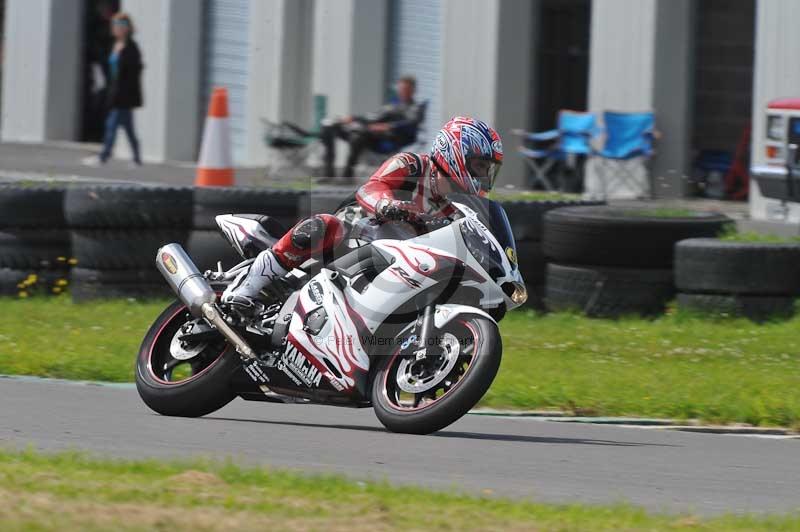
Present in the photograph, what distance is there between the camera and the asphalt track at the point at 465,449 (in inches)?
229

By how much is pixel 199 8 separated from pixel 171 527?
19589mm

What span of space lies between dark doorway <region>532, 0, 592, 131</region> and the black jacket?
5520mm

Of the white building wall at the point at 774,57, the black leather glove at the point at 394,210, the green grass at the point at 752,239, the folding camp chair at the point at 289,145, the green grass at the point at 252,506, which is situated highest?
the white building wall at the point at 774,57

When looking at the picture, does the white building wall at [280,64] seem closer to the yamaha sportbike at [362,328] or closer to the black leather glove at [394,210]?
the yamaha sportbike at [362,328]

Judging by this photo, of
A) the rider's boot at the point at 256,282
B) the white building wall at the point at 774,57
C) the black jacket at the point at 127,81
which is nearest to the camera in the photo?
the rider's boot at the point at 256,282

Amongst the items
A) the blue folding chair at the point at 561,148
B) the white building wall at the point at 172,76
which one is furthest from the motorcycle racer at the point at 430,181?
the white building wall at the point at 172,76

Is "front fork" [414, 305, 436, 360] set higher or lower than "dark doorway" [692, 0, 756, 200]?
lower

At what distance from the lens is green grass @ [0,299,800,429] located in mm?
8070

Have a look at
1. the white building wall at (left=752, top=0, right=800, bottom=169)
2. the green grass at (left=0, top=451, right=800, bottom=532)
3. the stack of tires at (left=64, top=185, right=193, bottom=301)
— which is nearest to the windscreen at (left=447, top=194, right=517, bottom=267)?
the green grass at (left=0, top=451, right=800, bottom=532)

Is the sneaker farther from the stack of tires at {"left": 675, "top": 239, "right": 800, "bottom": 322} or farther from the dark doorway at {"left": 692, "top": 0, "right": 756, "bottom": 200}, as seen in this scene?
the stack of tires at {"left": 675, "top": 239, "right": 800, "bottom": 322}

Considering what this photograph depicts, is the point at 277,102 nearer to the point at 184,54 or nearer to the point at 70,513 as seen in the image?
the point at 184,54

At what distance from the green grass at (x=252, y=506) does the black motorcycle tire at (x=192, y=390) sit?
1464 mm

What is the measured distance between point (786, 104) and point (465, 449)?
33.4ft

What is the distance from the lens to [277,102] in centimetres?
2253
